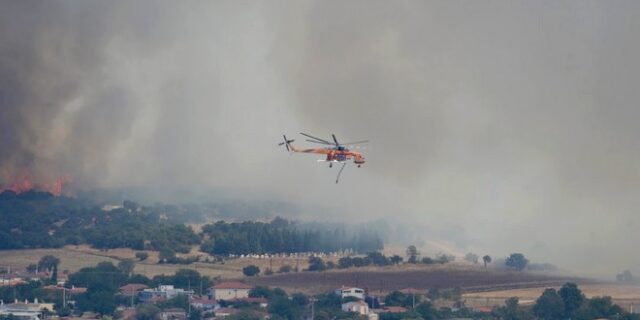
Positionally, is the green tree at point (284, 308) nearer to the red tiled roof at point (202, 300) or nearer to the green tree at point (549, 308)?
the red tiled roof at point (202, 300)

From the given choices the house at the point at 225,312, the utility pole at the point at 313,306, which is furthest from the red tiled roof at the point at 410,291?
the house at the point at 225,312

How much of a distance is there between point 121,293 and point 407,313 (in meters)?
23.8

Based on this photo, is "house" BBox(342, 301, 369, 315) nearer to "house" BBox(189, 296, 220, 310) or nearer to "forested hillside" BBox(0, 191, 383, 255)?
"house" BBox(189, 296, 220, 310)

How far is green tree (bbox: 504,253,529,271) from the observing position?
152m

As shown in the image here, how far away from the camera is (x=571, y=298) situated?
463ft

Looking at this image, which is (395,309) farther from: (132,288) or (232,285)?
(132,288)

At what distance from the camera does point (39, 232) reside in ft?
572

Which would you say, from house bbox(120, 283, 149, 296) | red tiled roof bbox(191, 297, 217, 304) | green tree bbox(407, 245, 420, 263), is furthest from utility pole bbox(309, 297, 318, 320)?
house bbox(120, 283, 149, 296)

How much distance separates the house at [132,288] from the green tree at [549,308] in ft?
104

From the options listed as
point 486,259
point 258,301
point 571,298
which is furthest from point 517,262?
point 258,301

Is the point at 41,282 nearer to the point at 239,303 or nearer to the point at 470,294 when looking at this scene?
the point at 239,303

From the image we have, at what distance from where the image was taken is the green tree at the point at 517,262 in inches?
5974

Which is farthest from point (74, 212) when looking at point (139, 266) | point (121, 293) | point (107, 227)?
point (121, 293)

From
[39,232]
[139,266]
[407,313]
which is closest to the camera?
[407,313]
